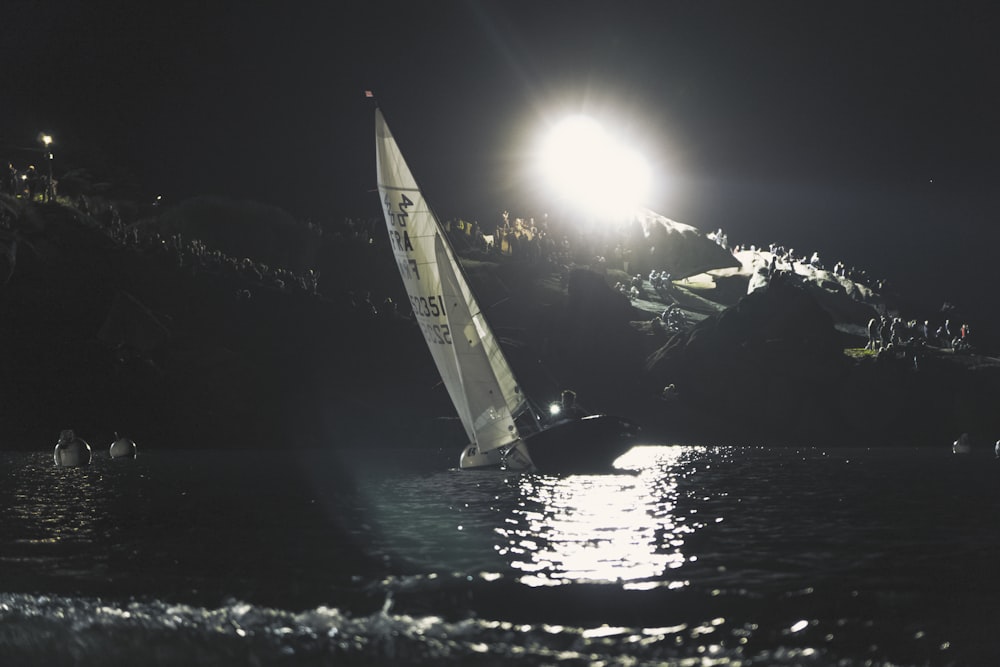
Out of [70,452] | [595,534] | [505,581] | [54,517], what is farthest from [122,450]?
[505,581]

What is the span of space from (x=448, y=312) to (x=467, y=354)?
9.20 feet

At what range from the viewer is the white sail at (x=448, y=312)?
4962 centimetres

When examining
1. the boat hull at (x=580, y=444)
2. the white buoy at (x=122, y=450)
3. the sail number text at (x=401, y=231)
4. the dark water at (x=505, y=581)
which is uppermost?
the sail number text at (x=401, y=231)

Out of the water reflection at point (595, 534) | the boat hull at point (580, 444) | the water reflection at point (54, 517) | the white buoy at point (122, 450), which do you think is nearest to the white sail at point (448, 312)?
the boat hull at point (580, 444)

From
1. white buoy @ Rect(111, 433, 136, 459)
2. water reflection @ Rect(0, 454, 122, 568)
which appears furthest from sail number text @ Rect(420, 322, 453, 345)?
white buoy @ Rect(111, 433, 136, 459)

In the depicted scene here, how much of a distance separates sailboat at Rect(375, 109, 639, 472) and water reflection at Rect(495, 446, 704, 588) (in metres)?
7.65

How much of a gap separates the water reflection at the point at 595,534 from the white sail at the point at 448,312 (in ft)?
28.7

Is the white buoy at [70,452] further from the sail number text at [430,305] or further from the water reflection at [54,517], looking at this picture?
the sail number text at [430,305]

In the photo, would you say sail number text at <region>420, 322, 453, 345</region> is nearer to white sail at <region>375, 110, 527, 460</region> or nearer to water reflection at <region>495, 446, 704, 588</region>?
white sail at <region>375, 110, 527, 460</region>

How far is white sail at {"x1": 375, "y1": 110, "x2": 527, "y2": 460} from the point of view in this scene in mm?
49625

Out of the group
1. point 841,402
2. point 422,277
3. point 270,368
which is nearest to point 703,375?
point 841,402

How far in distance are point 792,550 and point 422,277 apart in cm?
3147

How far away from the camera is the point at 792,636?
1457 centimetres

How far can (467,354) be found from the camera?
5231cm
